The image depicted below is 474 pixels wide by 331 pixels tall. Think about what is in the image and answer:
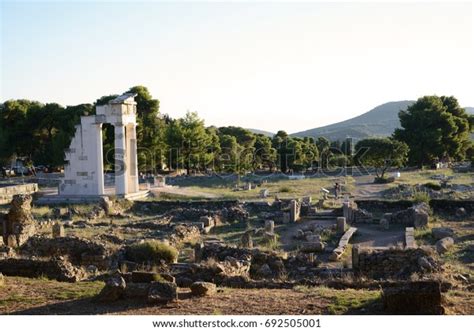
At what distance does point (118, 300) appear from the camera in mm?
9523

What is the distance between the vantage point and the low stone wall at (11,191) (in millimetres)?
34406

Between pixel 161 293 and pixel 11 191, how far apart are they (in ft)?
101

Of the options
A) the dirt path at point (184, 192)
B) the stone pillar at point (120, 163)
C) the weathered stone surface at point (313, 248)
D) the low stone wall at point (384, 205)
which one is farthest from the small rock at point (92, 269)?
the dirt path at point (184, 192)

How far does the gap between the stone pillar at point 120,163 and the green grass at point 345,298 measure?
24711mm

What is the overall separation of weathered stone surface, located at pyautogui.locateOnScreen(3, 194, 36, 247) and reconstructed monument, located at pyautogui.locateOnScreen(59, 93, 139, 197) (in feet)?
50.9

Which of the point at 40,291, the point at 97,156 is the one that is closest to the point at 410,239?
the point at 40,291

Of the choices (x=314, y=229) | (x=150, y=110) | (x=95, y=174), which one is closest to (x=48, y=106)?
(x=150, y=110)

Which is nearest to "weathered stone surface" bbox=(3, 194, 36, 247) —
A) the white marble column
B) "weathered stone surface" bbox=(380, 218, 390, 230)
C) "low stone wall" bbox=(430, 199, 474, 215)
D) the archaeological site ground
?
the archaeological site ground

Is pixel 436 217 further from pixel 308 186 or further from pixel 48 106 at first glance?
pixel 48 106

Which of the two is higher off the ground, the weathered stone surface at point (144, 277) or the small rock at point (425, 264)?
the weathered stone surface at point (144, 277)

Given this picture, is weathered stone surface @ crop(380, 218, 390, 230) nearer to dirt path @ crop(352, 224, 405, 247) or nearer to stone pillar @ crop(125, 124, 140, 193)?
dirt path @ crop(352, 224, 405, 247)

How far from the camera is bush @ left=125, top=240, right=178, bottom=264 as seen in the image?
15375mm

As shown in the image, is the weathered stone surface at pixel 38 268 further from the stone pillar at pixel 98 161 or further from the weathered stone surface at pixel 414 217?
the stone pillar at pixel 98 161

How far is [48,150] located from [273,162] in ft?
103
